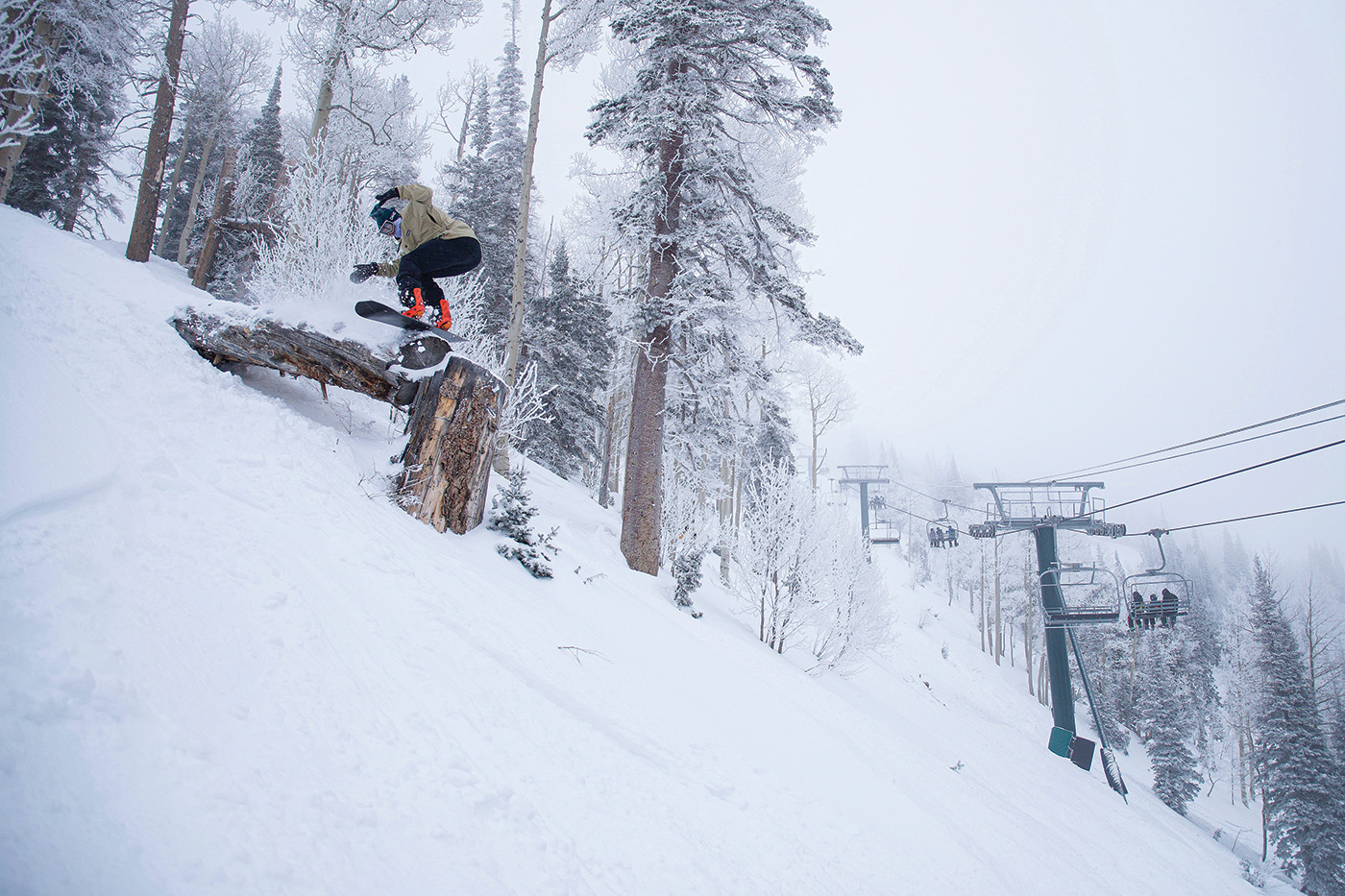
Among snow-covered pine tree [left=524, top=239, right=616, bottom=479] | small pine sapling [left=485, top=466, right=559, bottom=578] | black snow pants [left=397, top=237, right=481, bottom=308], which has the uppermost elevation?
snow-covered pine tree [left=524, top=239, right=616, bottom=479]

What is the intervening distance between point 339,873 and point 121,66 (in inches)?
667

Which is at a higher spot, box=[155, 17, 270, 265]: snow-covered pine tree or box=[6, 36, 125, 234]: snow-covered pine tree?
box=[155, 17, 270, 265]: snow-covered pine tree

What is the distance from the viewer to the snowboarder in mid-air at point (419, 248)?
4984mm

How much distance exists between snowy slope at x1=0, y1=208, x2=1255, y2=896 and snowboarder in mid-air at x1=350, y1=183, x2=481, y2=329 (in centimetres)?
59

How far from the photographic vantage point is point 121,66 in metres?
10.8

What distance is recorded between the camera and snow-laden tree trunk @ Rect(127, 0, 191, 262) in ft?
28.9

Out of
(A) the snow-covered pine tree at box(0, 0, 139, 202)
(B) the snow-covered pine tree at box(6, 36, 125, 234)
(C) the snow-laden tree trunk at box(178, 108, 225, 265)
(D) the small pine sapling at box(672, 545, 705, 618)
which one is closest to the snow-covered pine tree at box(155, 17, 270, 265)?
(C) the snow-laden tree trunk at box(178, 108, 225, 265)

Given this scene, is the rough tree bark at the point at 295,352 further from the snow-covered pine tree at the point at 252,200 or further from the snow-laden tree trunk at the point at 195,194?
the snow-laden tree trunk at the point at 195,194

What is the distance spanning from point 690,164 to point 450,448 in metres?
5.59

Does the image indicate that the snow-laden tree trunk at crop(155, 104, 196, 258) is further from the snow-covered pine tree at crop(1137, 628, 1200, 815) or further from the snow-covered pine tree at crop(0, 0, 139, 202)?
the snow-covered pine tree at crop(1137, 628, 1200, 815)

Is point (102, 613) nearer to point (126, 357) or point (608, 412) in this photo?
point (126, 357)

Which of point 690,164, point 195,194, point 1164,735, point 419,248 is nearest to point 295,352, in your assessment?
point 419,248

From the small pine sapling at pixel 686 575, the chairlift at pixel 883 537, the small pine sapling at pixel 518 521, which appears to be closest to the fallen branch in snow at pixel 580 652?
the small pine sapling at pixel 518 521

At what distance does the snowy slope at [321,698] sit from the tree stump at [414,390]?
0.26m
